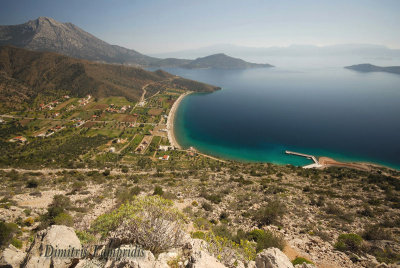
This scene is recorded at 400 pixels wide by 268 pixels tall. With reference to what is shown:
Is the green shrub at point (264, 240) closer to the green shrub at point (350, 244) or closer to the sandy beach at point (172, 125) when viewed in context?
the green shrub at point (350, 244)

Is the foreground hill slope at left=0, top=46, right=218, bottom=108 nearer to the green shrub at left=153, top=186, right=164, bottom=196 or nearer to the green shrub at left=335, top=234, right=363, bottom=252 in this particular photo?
the green shrub at left=153, top=186, right=164, bottom=196

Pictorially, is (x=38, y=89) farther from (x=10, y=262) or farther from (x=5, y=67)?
(x=10, y=262)

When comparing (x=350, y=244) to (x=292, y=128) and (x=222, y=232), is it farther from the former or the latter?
(x=292, y=128)

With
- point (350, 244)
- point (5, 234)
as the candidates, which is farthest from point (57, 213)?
point (350, 244)

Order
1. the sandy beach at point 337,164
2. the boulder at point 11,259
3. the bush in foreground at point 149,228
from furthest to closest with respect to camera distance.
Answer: the sandy beach at point 337,164 → the bush in foreground at point 149,228 → the boulder at point 11,259

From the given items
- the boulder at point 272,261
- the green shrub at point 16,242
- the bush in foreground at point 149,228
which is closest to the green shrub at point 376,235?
the boulder at point 272,261
